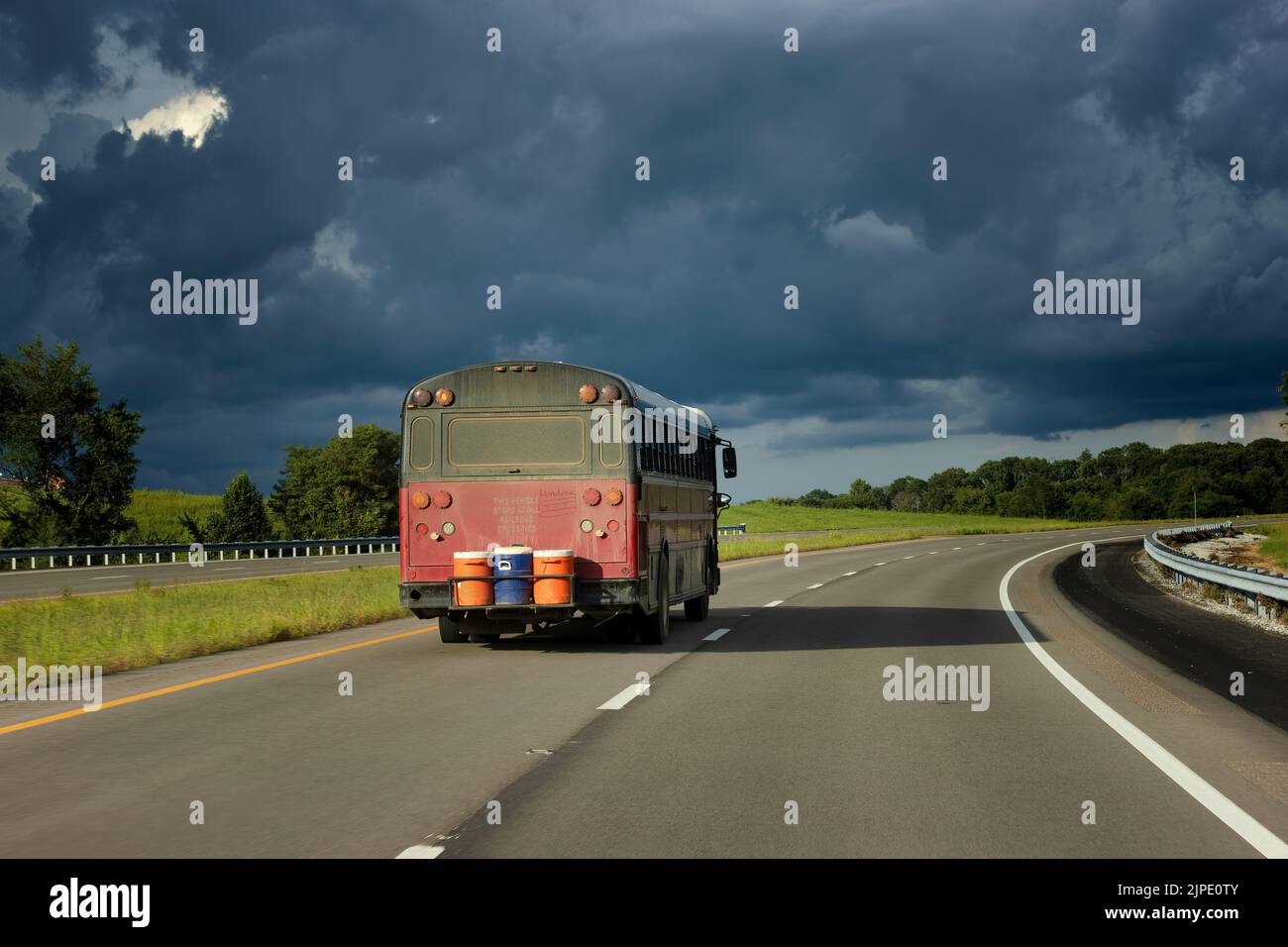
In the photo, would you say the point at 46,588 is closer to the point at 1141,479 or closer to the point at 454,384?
the point at 454,384

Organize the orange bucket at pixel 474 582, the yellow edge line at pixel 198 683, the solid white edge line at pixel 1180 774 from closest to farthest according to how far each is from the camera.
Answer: the solid white edge line at pixel 1180 774, the yellow edge line at pixel 198 683, the orange bucket at pixel 474 582

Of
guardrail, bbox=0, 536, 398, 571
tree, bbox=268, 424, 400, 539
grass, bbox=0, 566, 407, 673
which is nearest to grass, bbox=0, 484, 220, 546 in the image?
tree, bbox=268, 424, 400, 539

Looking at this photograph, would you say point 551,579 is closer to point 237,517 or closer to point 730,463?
point 730,463

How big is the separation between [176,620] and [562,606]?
8040mm

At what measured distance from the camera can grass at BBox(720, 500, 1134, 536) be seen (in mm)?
95544

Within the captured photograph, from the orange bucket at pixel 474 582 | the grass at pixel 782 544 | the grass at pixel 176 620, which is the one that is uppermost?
the orange bucket at pixel 474 582

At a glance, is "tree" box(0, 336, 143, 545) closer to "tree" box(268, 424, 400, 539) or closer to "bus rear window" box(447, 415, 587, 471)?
"tree" box(268, 424, 400, 539)

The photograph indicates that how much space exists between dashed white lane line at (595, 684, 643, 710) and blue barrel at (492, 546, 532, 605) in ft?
8.53

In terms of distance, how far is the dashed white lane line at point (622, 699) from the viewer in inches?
396

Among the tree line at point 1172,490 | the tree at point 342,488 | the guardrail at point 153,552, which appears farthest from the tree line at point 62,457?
the tree line at point 1172,490

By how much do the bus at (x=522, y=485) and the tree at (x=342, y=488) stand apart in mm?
87505

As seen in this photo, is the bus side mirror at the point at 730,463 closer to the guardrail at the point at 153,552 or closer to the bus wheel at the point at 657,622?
the bus wheel at the point at 657,622
